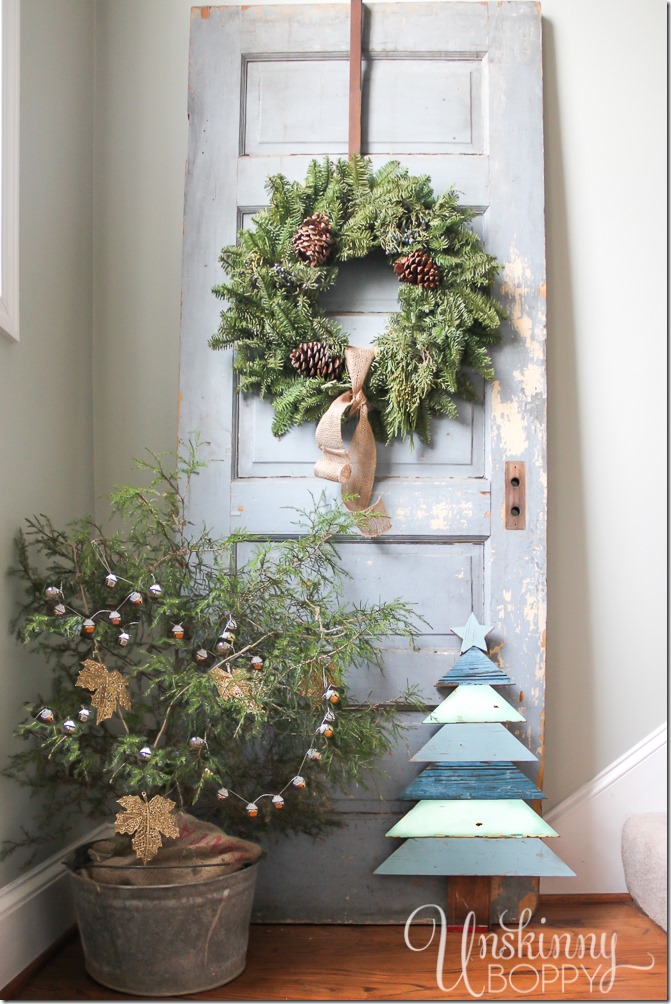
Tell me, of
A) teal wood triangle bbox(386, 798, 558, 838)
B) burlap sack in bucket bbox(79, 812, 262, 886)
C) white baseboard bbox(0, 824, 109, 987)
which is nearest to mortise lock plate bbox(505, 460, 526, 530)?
teal wood triangle bbox(386, 798, 558, 838)

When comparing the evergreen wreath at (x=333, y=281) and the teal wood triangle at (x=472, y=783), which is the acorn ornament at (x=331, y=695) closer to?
the teal wood triangle at (x=472, y=783)

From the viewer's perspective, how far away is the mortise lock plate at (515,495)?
1.90 m

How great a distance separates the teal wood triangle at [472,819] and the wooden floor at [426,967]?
212mm

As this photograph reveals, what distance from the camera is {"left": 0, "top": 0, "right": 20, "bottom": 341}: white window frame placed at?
5.12 ft

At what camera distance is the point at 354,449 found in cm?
183

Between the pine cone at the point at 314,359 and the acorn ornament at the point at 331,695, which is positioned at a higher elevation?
the pine cone at the point at 314,359

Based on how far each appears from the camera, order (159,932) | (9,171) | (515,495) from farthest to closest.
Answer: (515,495) < (9,171) < (159,932)

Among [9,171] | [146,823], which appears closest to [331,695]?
[146,823]

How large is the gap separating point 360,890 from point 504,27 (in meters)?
1.98

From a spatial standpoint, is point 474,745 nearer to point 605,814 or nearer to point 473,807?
point 473,807

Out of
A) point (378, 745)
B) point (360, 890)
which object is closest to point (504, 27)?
point (378, 745)

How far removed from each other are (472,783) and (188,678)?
0.69m

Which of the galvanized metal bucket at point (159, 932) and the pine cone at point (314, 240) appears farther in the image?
the pine cone at point (314, 240)

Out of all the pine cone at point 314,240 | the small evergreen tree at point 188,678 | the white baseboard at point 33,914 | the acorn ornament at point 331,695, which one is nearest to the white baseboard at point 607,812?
the small evergreen tree at point 188,678
